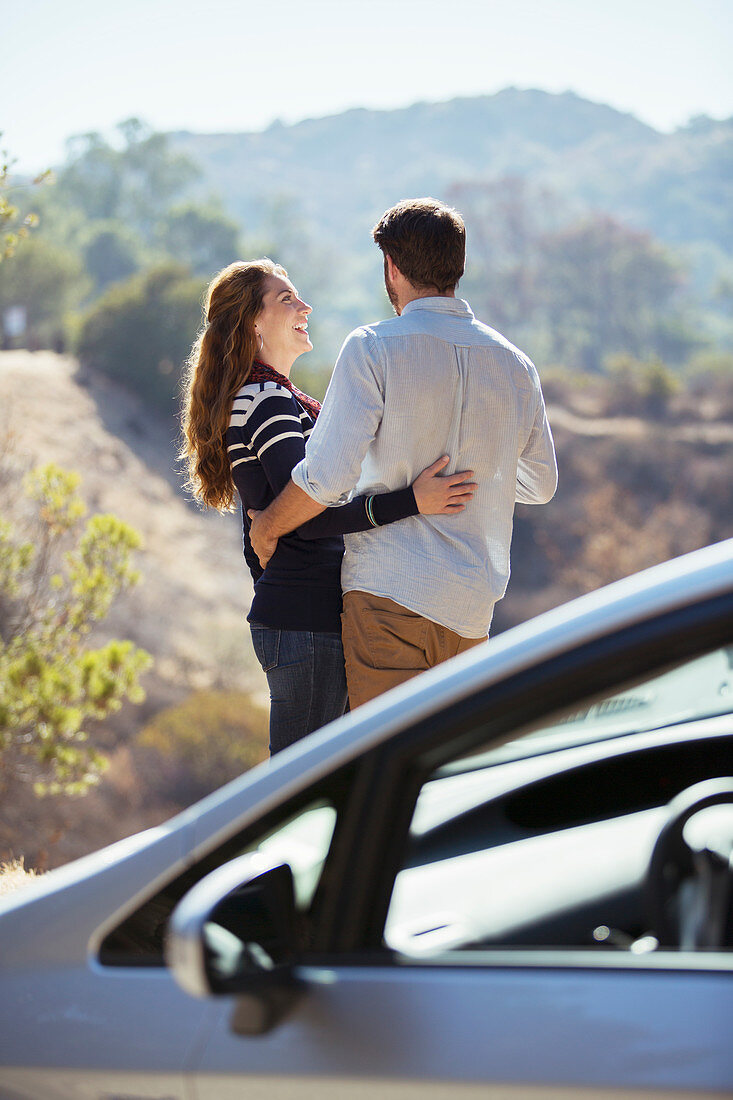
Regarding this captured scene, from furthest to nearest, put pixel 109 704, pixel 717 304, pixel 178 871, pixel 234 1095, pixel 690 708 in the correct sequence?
1. pixel 717 304
2. pixel 109 704
3. pixel 690 708
4. pixel 178 871
5. pixel 234 1095

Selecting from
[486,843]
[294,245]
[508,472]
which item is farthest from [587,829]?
[294,245]

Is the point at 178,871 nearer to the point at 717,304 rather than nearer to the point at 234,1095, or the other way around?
the point at 234,1095

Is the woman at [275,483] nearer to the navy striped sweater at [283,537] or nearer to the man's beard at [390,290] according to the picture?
the navy striped sweater at [283,537]

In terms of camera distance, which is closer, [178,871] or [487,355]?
[178,871]

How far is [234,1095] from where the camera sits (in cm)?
117

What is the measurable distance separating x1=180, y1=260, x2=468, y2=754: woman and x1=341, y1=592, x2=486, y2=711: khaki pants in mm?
128

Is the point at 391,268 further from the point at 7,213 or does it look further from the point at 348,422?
the point at 7,213

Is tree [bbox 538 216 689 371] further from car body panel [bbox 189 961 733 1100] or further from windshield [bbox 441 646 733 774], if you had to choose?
car body panel [bbox 189 961 733 1100]

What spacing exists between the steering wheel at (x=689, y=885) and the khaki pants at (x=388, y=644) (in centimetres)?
81

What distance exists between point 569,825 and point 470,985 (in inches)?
25.0

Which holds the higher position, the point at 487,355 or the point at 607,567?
the point at 487,355

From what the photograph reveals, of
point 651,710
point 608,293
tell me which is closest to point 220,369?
point 651,710

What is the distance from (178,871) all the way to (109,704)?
6.04m

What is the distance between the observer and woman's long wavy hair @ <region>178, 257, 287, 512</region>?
2.62 metres
